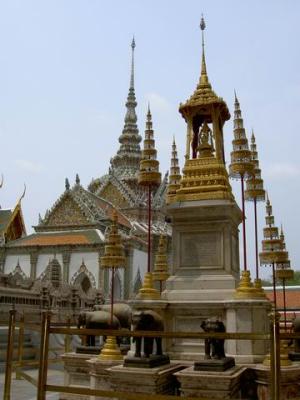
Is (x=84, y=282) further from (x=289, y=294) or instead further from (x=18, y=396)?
(x=18, y=396)

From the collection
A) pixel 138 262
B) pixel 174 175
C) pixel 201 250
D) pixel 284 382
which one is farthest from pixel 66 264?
pixel 284 382

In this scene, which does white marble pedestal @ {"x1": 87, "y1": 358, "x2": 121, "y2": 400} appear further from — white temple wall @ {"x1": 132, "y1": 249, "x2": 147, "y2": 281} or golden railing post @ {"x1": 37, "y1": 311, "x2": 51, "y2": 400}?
white temple wall @ {"x1": 132, "y1": 249, "x2": 147, "y2": 281}

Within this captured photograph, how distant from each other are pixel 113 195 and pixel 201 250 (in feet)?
121

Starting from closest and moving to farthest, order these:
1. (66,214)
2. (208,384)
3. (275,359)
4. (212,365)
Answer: (275,359)
(208,384)
(212,365)
(66,214)

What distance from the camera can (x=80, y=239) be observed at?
37594mm

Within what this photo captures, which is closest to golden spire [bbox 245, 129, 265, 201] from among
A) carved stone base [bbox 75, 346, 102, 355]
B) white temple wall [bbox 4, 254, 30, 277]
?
carved stone base [bbox 75, 346, 102, 355]

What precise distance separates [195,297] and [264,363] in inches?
81.5

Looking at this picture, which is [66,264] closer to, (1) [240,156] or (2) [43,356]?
(1) [240,156]

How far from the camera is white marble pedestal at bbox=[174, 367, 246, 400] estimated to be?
7016 millimetres

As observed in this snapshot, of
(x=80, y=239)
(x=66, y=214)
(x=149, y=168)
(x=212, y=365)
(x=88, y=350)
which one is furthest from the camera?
(x=66, y=214)

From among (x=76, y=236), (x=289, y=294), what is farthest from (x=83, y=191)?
(x=289, y=294)

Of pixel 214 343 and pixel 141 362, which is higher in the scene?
pixel 214 343

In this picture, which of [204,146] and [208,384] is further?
[204,146]

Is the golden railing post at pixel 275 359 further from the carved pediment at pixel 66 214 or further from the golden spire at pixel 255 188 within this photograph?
the carved pediment at pixel 66 214
